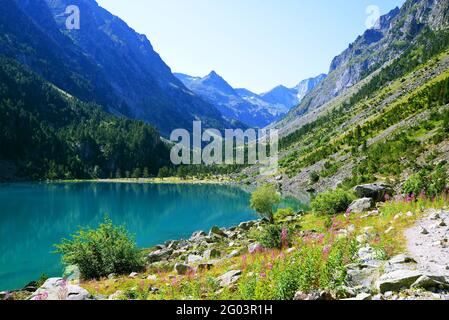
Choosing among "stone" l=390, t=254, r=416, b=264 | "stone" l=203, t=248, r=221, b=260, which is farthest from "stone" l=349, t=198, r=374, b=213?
"stone" l=390, t=254, r=416, b=264

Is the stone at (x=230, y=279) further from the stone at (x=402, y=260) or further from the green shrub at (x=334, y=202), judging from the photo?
the green shrub at (x=334, y=202)

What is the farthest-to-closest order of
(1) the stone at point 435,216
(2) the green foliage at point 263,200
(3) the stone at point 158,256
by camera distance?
(2) the green foliage at point 263,200, (3) the stone at point 158,256, (1) the stone at point 435,216

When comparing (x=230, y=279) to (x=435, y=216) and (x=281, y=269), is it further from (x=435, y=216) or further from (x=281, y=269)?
(x=435, y=216)

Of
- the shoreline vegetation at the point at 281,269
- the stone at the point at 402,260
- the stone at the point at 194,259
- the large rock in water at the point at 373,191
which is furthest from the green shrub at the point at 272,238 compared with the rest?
the large rock in water at the point at 373,191

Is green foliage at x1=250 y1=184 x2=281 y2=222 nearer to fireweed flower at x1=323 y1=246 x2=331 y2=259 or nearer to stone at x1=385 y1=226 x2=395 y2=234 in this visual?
stone at x1=385 y1=226 x2=395 y2=234

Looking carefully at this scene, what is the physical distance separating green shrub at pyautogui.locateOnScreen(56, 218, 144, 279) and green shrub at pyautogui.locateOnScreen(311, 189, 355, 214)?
1970 centimetres

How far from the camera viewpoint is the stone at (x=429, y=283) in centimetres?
951

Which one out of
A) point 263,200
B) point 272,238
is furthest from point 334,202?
point 272,238

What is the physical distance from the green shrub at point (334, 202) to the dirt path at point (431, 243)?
1444 centimetres

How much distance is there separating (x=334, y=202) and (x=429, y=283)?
2622 cm

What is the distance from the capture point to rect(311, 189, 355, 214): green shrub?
34812mm

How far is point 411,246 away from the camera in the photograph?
14750mm

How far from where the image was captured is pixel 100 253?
72.3 feet

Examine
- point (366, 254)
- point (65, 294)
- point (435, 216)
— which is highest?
point (435, 216)
